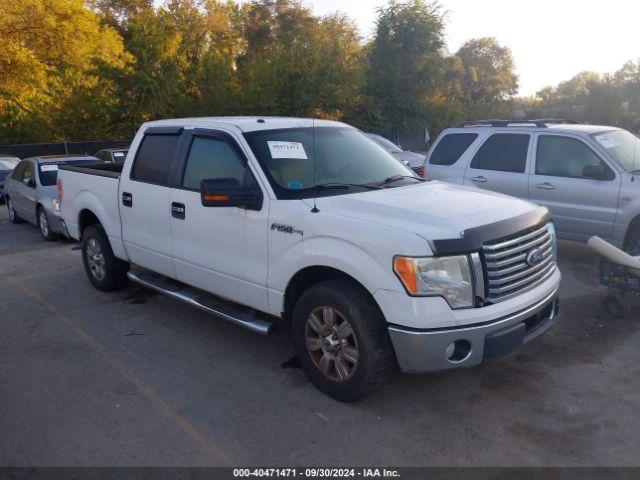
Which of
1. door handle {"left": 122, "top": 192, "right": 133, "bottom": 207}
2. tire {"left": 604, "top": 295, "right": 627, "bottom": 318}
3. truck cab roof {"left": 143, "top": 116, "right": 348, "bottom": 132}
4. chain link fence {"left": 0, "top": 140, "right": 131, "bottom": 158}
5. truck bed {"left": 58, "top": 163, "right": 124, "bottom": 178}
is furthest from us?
chain link fence {"left": 0, "top": 140, "right": 131, "bottom": 158}

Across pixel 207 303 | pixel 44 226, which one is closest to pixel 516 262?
pixel 207 303

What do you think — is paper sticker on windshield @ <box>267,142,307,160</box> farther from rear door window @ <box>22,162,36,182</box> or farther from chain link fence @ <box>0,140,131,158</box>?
chain link fence @ <box>0,140,131,158</box>

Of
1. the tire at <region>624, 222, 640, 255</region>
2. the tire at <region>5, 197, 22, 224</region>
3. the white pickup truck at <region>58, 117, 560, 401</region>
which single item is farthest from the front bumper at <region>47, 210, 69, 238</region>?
the tire at <region>624, 222, 640, 255</region>

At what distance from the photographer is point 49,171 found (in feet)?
33.6

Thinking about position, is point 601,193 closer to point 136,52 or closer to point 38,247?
point 38,247

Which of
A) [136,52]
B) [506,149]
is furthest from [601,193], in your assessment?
[136,52]

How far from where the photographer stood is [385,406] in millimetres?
4004

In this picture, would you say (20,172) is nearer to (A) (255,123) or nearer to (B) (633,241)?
(A) (255,123)

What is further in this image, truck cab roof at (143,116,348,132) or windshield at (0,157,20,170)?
windshield at (0,157,20,170)

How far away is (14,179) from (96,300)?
6497 millimetres

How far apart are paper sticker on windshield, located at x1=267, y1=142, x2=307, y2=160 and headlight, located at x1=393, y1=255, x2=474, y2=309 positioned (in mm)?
1523

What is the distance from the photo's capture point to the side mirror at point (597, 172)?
6992mm

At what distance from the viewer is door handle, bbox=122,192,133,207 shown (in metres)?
5.74

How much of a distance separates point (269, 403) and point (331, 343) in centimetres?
64
